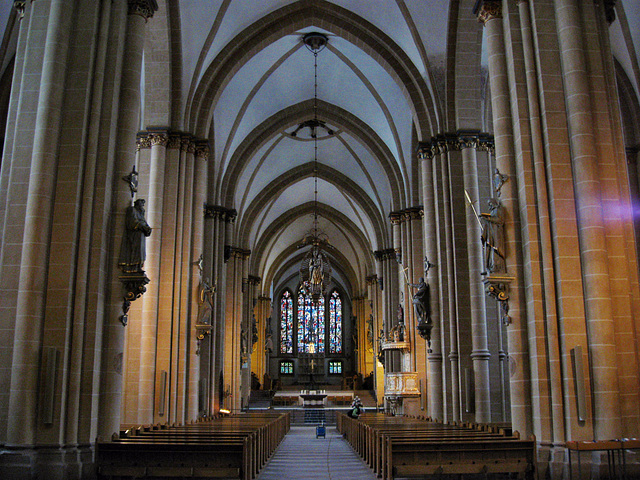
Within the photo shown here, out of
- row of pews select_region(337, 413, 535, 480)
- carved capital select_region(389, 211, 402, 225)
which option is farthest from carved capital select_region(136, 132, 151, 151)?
carved capital select_region(389, 211, 402, 225)

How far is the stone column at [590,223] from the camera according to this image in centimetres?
907

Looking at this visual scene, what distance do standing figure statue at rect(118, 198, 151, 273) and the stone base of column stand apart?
2.81 m

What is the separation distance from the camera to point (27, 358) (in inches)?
356

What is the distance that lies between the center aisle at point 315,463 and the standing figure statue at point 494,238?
416 cm

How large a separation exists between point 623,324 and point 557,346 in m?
1.00

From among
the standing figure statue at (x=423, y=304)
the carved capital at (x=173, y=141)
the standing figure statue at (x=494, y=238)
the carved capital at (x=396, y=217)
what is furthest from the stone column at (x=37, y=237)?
the carved capital at (x=396, y=217)

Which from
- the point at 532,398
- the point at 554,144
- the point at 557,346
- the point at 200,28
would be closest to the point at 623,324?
the point at 557,346

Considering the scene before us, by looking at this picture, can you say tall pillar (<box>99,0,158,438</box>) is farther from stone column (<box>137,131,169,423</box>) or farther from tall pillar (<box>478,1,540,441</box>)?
tall pillar (<box>478,1,540,441</box>)

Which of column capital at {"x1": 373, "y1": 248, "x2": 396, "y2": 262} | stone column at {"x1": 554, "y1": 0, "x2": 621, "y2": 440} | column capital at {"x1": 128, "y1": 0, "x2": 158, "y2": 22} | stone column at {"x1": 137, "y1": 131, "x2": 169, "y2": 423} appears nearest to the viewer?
stone column at {"x1": 554, "y1": 0, "x2": 621, "y2": 440}

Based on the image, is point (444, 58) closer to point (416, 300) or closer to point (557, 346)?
point (416, 300)

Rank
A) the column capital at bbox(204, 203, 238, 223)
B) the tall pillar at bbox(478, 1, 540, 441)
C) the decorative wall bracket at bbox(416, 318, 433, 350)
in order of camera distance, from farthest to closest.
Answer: the column capital at bbox(204, 203, 238, 223) < the decorative wall bracket at bbox(416, 318, 433, 350) < the tall pillar at bbox(478, 1, 540, 441)

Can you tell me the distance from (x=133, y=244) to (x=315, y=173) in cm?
2047

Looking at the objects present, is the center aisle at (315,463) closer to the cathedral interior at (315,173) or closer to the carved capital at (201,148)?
the cathedral interior at (315,173)

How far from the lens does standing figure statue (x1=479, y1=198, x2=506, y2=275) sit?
34.0ft
